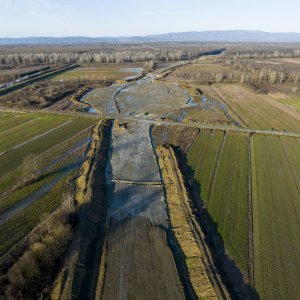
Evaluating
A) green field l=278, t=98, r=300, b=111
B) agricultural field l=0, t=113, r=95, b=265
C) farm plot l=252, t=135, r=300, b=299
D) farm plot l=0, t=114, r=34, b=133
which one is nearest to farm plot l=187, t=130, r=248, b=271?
farm plot l=252, t=135, r=300, b=299

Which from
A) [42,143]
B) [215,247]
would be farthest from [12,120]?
[215,247]

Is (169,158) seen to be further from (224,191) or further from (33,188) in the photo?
(33,188)

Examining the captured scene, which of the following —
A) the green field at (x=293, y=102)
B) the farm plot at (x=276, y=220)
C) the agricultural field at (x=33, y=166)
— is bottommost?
the farm plot at (x=276, y=220)

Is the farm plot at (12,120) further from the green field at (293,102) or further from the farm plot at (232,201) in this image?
the green field at (293,102)

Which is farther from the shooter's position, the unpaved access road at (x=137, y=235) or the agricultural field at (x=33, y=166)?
the agricultural field at (x=33, y=166)

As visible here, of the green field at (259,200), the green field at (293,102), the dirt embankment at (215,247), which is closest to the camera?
the dirt embankment at (215,247)

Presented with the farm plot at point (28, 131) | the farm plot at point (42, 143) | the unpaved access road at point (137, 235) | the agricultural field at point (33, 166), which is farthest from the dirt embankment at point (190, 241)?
the farm plot at point (28, 131)
